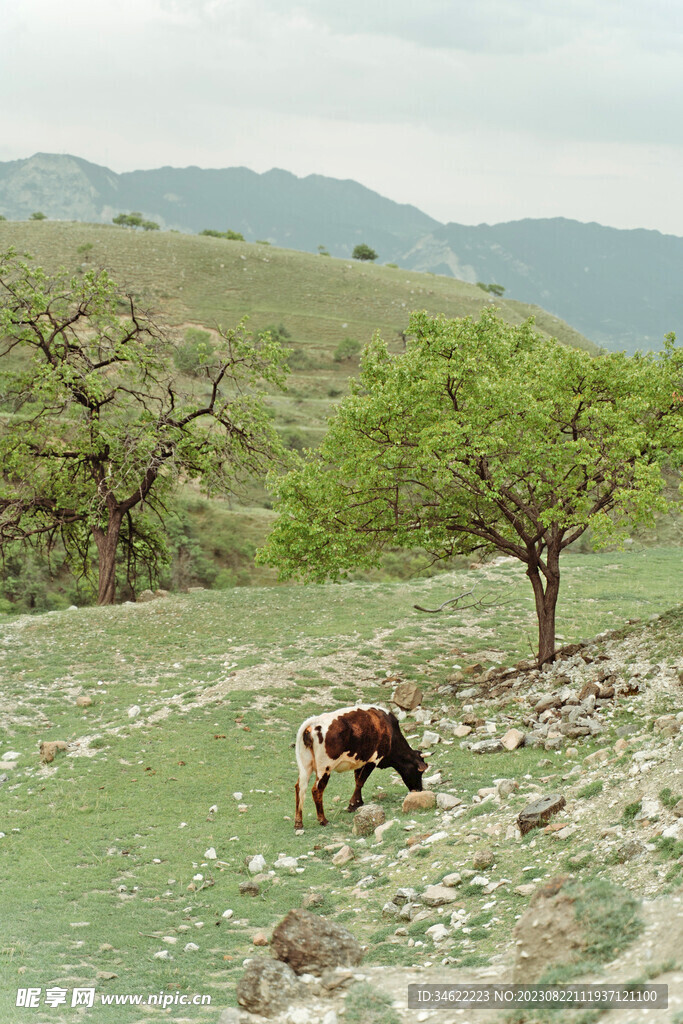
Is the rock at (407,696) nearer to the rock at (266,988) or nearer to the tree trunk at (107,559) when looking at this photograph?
the rock at (266,988)

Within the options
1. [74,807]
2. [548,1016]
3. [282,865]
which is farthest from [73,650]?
[548,1016]

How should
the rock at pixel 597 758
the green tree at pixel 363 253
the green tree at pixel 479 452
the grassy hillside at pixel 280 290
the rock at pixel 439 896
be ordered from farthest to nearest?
the green tree at pixel 363 253 < the grassy hillside at pixel 280 290 < the green tree at pixel 479 452 < the rock at pixel 597 758 < the rock at pixel 439 896

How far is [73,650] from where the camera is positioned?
63.9 ft

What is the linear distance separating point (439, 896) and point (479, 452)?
8406 millimetres

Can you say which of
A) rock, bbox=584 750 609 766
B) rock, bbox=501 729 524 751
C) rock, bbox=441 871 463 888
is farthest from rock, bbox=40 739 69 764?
rock, bbox=584 750 609 766

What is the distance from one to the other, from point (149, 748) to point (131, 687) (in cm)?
350

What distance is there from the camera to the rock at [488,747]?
40.6 feet

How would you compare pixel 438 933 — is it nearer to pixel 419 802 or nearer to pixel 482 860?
pixel 482 860

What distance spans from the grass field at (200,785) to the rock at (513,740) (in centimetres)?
39

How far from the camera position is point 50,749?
43.0 feet

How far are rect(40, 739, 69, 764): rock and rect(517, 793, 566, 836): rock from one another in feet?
27.0

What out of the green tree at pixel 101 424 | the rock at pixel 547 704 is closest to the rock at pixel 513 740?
the rock at pixel 547 704

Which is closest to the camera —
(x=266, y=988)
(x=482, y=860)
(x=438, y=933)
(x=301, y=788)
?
(x=266, y=988)

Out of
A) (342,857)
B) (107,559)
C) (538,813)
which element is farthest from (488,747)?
(107,559)
